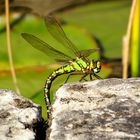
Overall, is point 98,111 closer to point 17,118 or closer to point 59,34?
point 17,118

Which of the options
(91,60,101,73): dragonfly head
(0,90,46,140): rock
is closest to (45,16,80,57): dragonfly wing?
(91,60,101,73): dragonfly head

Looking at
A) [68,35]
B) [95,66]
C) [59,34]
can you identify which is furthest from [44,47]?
[68,35]

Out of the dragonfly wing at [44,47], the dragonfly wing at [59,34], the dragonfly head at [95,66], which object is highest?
the dragonfly wing at [59,34]

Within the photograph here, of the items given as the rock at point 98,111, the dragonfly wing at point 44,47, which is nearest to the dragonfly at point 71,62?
the dragonfly wing at point 44,47

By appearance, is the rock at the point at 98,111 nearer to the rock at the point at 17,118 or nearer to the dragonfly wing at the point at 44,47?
the rock at the point at 17,118

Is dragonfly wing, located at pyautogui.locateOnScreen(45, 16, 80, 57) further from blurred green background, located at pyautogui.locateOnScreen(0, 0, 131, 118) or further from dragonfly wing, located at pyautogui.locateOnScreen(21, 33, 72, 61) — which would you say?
blurred green background, located at pyautogui.locateOnScreen(0, 0, 131, 118)

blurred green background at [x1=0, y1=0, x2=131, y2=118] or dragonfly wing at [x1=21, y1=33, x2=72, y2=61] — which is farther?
blurred green background at [x1=0, y1=0, x2=131, y2=118]
